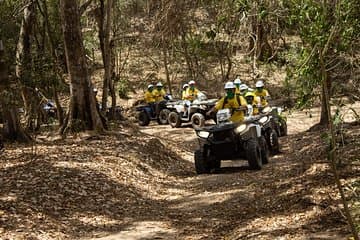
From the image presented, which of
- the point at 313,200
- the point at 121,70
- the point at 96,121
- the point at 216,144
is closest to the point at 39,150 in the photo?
the point at 96,121

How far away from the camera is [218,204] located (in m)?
9.52

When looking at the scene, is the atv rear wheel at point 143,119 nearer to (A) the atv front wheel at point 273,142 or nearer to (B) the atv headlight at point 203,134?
(A) the atv front wheel at point 273,142

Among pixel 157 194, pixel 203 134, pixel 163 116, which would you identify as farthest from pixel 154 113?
pixel 157 194

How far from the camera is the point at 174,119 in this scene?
2236cm

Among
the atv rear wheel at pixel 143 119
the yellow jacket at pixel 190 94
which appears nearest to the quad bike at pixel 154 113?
the atv rear wheel at pixel 143 119

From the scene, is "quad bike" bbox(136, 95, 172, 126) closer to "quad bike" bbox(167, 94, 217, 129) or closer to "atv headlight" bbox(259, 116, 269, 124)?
"quad bike" bbox(167, 94, 217, 129)

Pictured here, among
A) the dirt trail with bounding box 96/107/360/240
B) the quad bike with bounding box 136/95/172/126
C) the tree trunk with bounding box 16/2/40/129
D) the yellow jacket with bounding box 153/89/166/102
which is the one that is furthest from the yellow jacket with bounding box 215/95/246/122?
the yellow jacket with bounding box 153/89/166/102

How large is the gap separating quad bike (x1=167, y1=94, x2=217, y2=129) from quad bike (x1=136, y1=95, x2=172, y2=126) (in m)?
0.74

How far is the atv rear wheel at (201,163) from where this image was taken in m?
12.4

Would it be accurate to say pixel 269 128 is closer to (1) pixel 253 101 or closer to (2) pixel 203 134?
(1) pixel 253 101

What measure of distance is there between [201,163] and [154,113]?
38.9ft

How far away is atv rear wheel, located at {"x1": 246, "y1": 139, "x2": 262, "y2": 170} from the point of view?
39.4 feet

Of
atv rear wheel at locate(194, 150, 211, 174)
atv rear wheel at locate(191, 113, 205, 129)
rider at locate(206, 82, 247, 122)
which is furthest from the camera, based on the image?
atv rear wheel at locate(191, 113, 205, 129)

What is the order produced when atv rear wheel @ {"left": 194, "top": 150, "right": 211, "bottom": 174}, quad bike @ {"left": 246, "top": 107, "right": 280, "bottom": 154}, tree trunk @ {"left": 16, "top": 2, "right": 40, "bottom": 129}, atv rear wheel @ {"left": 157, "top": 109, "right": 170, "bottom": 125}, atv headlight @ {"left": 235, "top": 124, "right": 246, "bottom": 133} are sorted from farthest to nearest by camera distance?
atv rear wheel @ {"left": 157, "top": 109, "right": 170, "bottom": 125} < quad bike @ {"left": 246, "top": 107, "right": 280, "bottom": 154} < atv rear wheel @ {"left": 194, "top": 150, "right": 211, "bottom": 174} < atv headlight @ {"left": 235, "top": 124, "right": 246, "bottom": 133} < tree trunk @ {"left": 16, "top": 2, "right": 40, "bottom": 129}
